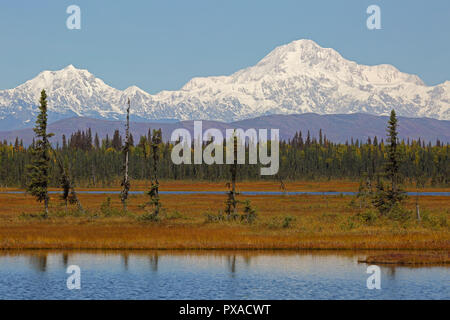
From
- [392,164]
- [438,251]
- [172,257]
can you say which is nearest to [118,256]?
[172,257]

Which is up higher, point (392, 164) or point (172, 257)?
point (392, 164)

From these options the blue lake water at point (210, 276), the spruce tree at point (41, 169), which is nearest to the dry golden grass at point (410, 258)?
the blue lake water at point (210, 276)

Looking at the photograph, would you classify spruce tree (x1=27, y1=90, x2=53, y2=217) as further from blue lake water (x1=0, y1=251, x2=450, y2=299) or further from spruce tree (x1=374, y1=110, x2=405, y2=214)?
spruce tree (x1=374, y1=110, x2=405, y2=214)

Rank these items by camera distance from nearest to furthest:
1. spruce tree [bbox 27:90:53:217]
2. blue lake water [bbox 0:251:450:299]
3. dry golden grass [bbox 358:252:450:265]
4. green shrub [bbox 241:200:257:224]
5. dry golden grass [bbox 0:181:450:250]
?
A: blue lake water [bbox 0:251:450:299] < dry golden grass [bbox 358:252:450:265] < dry golden grass [bbox 0:181:450:250] < green shrub [bbox 241:200:257:224] < spruce tree [bbox 27:90:53:217]

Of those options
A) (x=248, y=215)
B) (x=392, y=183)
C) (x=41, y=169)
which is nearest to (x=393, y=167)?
(x=392, y=183)

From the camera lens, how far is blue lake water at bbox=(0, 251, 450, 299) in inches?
1298

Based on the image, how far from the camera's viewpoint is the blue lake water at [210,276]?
108 ft

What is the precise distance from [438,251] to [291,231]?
1266cm

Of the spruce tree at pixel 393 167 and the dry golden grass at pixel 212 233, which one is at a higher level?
the spruce tree at pixel 393 167

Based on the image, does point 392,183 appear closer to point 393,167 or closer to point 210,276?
point 393,167

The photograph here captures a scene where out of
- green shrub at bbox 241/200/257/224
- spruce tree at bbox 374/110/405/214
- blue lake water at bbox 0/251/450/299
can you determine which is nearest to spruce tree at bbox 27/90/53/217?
green shrub at bbox 241/200/257/224

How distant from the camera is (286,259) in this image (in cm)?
4394

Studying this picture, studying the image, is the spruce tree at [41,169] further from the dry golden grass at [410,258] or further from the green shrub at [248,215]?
the dry golden grass at [410,258]
